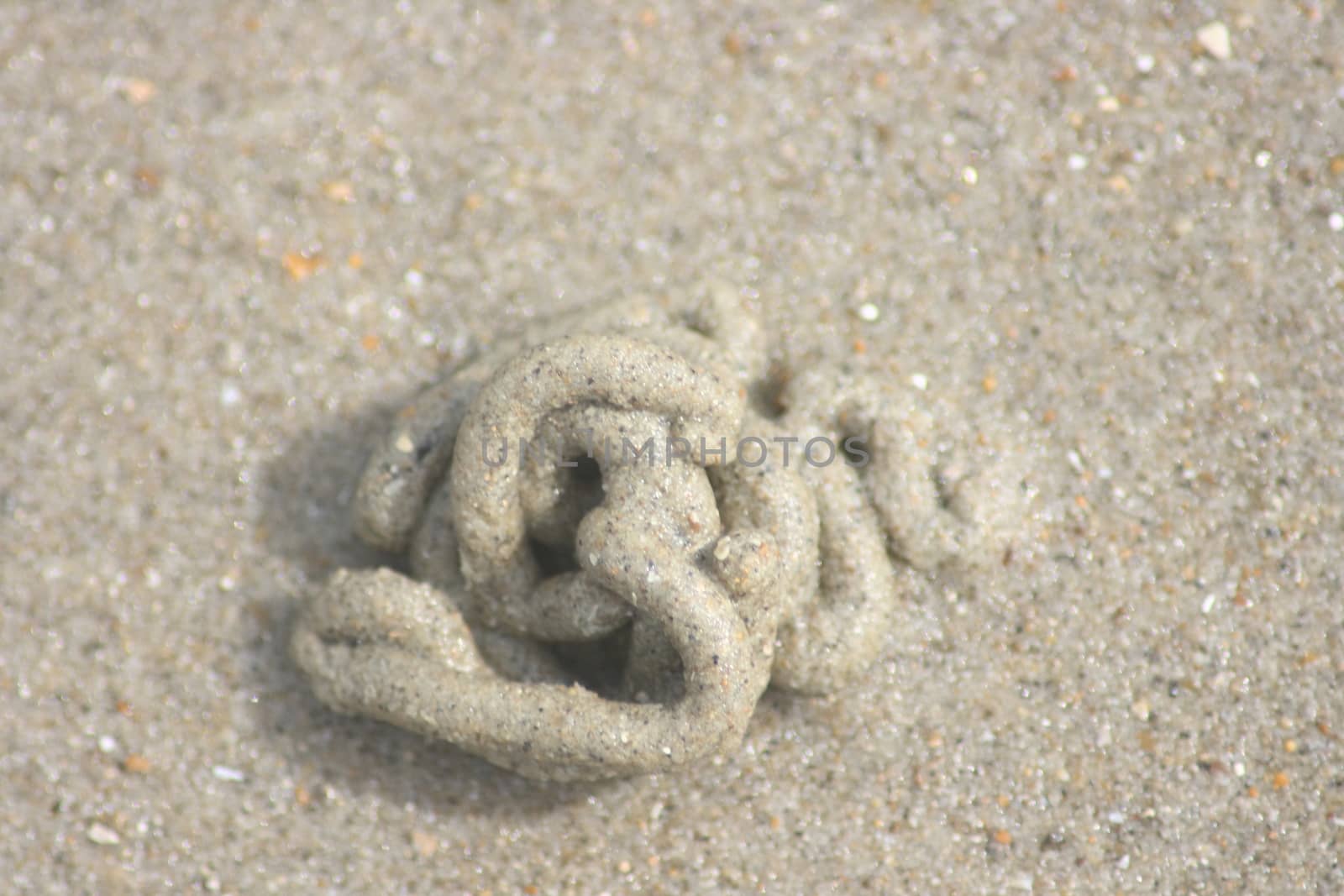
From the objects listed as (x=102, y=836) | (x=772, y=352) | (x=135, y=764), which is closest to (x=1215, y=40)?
(x=772, y=352)

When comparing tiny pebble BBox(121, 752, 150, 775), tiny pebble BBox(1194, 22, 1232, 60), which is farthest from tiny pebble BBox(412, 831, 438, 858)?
tiny pebble BBox(1194, 22, 1232, 60)

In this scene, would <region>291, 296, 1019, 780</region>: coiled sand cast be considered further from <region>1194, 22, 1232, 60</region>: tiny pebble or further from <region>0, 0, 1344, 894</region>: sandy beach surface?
<region>1194, 22, 1232, 60</region>: tiny pebble

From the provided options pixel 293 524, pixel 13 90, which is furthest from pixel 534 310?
pixel 13 90

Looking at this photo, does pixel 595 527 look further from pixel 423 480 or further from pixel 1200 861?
pixel 1200 861

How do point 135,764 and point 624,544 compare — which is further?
point 135,764

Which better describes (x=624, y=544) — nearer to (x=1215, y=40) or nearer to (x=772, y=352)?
(x=772, y=352)

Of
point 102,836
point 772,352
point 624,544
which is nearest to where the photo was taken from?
point 624,544

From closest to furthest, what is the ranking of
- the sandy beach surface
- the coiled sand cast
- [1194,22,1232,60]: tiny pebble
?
the coiled sand cast, the sandy beach surface, [1194,22,1232,60]: tiny pebble
